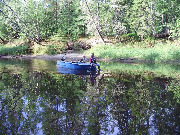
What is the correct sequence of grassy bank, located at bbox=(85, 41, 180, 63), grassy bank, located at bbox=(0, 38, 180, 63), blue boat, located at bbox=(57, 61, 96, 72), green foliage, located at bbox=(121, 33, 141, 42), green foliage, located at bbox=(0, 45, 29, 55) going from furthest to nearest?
green foliage, located at bbox=(0, 45, 29, 55), green foliage, located at bbox=(121, 33, 141, 42), grassy bank, located at bbox=(0, 38, 180, 63), grassy bank, located at bbox=(85, 41, 180, 63), blue boat, located at bbox=(57, 61, 96, 72)

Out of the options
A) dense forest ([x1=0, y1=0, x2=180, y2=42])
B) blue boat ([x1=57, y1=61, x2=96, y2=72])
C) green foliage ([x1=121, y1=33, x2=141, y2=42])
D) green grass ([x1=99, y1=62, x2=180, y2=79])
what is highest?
dense forest ([x1=0, y1=0, x2=180, y2=42])

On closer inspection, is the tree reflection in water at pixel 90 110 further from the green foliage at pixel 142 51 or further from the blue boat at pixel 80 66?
the green foliage at pixel 142 51

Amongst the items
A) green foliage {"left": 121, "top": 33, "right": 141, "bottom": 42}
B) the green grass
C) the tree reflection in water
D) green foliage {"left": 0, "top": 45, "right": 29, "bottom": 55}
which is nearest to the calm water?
the tree reflection in water

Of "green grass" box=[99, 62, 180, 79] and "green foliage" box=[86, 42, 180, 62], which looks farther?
"green foliage" box=[86, 42, 180, 62]

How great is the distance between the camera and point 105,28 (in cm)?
3434

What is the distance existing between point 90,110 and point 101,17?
29.2 m

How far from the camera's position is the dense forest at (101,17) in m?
32.0

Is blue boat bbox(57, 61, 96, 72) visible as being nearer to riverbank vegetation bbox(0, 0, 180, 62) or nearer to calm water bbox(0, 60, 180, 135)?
calm water bbox(0, 60, 180, 135)

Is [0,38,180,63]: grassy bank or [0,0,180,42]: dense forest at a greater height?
[0,0,180,42]: dense forest

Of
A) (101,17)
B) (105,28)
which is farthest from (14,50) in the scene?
(105,28)

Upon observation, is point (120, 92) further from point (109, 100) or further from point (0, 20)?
point (0, 20)

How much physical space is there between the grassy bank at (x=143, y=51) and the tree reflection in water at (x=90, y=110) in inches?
644

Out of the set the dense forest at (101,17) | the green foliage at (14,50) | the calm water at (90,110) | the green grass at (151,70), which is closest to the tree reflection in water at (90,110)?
the calm water at (90,110)

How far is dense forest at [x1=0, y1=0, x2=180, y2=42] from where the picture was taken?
105ft
